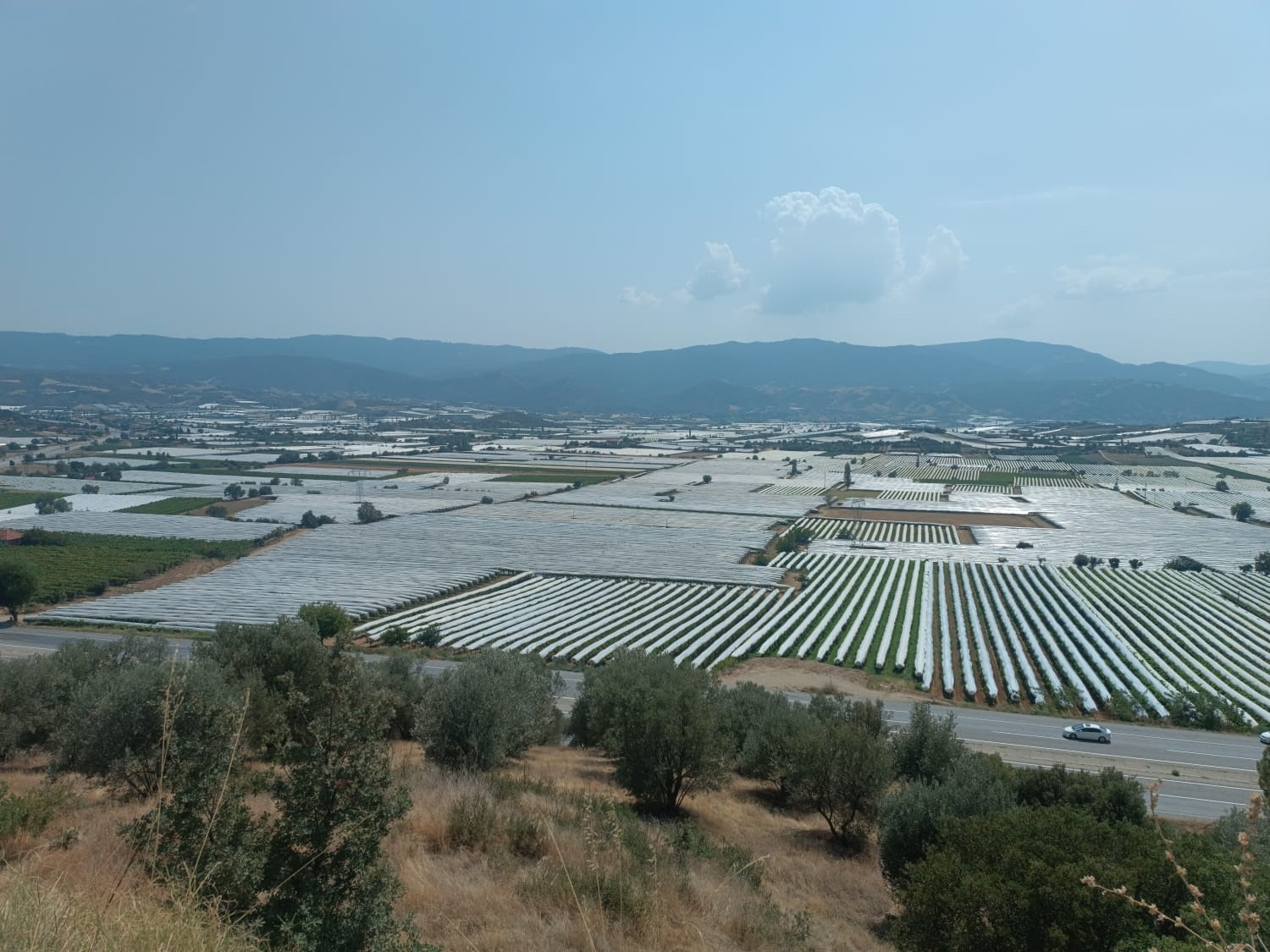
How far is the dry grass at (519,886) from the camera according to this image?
3.30m

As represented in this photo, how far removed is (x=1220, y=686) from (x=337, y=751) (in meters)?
30.5

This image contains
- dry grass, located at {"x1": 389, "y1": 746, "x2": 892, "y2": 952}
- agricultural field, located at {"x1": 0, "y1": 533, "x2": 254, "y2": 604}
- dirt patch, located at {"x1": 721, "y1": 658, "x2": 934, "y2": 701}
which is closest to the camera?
dry grass, located at {"x1": 389, "y1": 746, "x2": 892, "y2": 952}

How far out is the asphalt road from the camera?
17750 millimetres

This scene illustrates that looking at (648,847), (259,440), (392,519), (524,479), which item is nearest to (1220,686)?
(648,847)

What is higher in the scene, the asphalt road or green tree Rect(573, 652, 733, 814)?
green tree Rect(573, 652, 733, 814)

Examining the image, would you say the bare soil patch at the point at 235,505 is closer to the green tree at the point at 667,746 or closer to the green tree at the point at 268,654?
the green tree at the point at 268,654

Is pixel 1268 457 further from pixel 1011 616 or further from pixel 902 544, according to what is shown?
pixel 1011 616

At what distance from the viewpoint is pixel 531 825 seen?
25.7ft

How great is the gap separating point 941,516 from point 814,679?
4061 centimetres

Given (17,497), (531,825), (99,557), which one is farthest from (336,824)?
(17,497)

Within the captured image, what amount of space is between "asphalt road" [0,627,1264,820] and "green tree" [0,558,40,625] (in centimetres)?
1479

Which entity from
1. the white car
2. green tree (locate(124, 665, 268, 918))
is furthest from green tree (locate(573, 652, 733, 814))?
the white car

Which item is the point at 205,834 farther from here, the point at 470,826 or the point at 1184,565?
the point at 1184,565

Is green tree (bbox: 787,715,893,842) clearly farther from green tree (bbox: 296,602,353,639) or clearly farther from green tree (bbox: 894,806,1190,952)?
green tree (bbox: 296,602,353,639)
